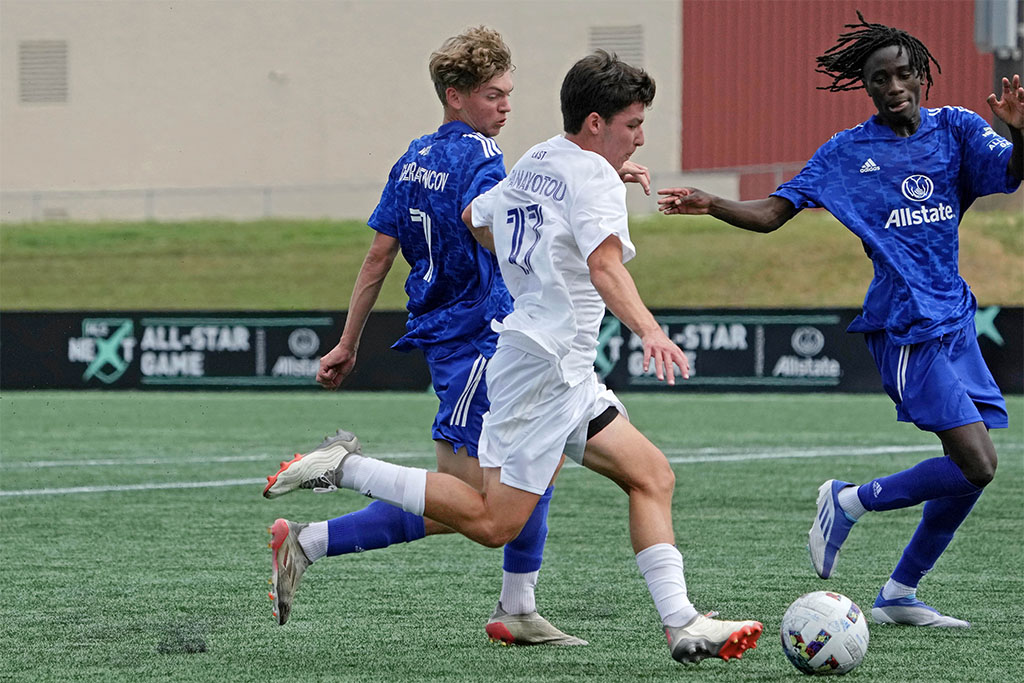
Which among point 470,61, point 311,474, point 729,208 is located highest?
point 470,61

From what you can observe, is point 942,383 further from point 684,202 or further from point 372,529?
point 372,529

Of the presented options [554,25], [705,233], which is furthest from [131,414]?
[554,25]

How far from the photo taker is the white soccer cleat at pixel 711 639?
3.85 metres

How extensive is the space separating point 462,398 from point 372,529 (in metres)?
0.50

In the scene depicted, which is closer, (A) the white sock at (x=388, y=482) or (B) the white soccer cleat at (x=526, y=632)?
(A) the white sock at (x=388, y=482)

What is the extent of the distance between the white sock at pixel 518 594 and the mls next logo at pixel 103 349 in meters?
13.2

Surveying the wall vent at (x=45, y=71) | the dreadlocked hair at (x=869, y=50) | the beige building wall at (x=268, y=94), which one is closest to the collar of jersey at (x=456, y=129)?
the dreadlocked hair at (x=869, y=50)

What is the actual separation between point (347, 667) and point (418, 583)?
1427mm

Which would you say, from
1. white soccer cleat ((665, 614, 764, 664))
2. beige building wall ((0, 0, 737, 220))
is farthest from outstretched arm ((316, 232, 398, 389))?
beige building wall ((0, 0, 737, 220))

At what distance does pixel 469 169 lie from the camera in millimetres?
4645

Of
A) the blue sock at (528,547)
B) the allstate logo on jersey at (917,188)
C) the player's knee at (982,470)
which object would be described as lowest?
the blue sock at (528,547)

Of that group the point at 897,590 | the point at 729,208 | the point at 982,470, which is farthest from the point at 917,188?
the point at 897,590

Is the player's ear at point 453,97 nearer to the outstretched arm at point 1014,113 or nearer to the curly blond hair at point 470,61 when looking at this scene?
the curly blond hair at point 470,61

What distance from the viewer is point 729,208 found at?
4973mm
